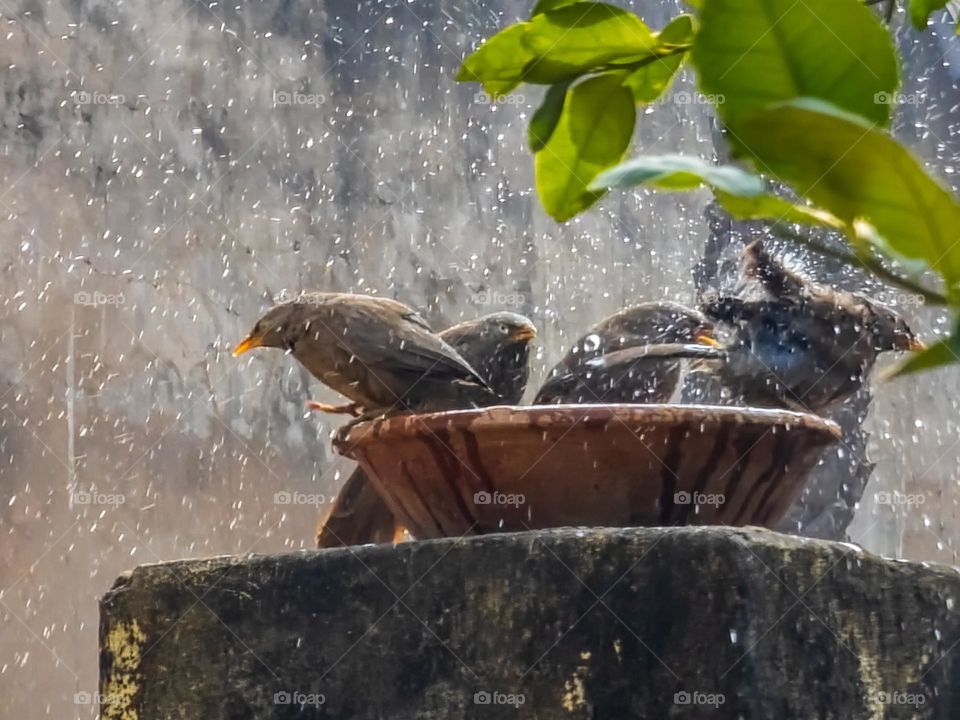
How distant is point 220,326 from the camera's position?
3.93m

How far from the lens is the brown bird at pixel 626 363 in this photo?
161 cm

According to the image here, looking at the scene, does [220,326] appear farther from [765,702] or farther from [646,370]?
[765,702]

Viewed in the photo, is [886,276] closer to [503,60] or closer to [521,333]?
[503,60]

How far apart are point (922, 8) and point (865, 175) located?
195 mm

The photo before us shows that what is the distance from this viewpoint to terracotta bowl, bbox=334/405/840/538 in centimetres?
128

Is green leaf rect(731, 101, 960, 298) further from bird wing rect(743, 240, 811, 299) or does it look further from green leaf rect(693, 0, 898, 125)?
bird wing rect(743, 240, 811, 299)

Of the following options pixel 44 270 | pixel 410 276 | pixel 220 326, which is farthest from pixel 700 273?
pixel 44 270

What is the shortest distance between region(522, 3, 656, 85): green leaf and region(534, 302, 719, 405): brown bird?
3.74ft

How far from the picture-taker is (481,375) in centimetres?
178

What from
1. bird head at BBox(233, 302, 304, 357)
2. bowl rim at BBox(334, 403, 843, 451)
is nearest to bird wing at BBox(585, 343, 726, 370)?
bowl rim at BBox(334, 403, 843, 451)

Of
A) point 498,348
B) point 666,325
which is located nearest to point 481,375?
point 498,348

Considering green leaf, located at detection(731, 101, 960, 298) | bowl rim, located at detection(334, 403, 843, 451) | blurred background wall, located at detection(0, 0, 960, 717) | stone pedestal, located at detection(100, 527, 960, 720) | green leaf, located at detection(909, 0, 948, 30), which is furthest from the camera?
blurred background wall, located at detection(0, 0, 960, 717)

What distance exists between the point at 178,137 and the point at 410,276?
82cm

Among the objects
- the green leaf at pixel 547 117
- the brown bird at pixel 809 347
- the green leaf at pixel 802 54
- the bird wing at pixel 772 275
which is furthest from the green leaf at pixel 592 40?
the bird wing at pixel 772 275
